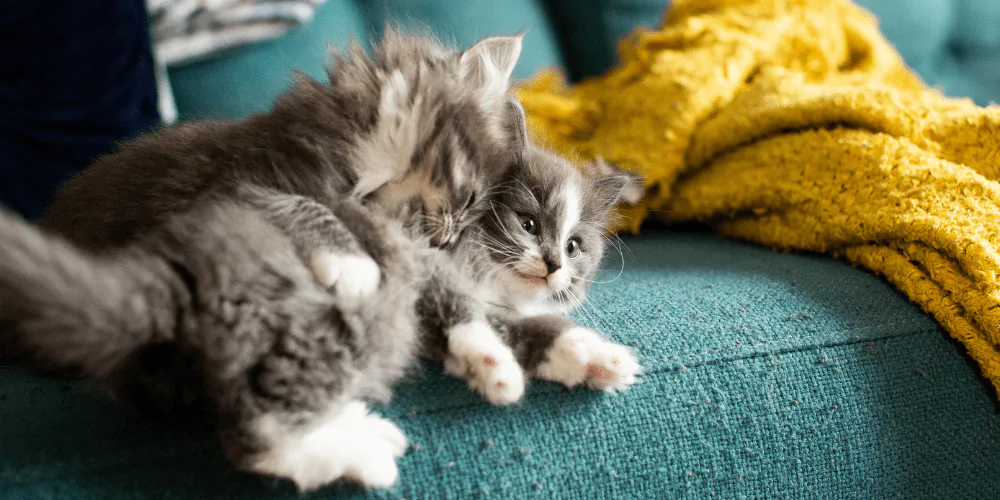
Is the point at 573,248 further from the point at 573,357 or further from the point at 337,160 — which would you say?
the point at 337,160

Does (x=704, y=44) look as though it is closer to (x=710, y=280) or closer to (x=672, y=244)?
(x=672, y=244)

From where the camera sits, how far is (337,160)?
3.26 feet

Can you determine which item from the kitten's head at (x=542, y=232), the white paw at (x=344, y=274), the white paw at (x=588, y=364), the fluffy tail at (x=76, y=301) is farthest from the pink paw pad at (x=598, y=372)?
the fluffy tail at (x=76, y=301)

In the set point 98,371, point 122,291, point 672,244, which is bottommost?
point 672,244

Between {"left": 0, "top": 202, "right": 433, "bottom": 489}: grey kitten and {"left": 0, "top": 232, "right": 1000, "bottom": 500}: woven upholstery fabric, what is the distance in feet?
0.22

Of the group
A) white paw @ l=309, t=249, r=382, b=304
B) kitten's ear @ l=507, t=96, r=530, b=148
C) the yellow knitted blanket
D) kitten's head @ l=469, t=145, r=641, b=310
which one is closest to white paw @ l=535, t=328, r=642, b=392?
kitten's head @ l=469, t=145, r=641, b=310

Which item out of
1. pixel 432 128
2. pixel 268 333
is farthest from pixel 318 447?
pixel 432 128

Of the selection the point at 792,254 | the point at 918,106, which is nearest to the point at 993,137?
the point at 918,106

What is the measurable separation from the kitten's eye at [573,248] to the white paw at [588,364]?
31cm

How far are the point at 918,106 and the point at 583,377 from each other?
109cm

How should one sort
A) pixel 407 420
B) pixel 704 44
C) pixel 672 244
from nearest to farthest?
pixel 407 420, pixel 672 244, pixel 704 44

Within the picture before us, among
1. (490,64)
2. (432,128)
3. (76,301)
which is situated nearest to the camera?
(76,301)

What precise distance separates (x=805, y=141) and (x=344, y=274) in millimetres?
1183

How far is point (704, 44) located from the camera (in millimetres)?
1871
